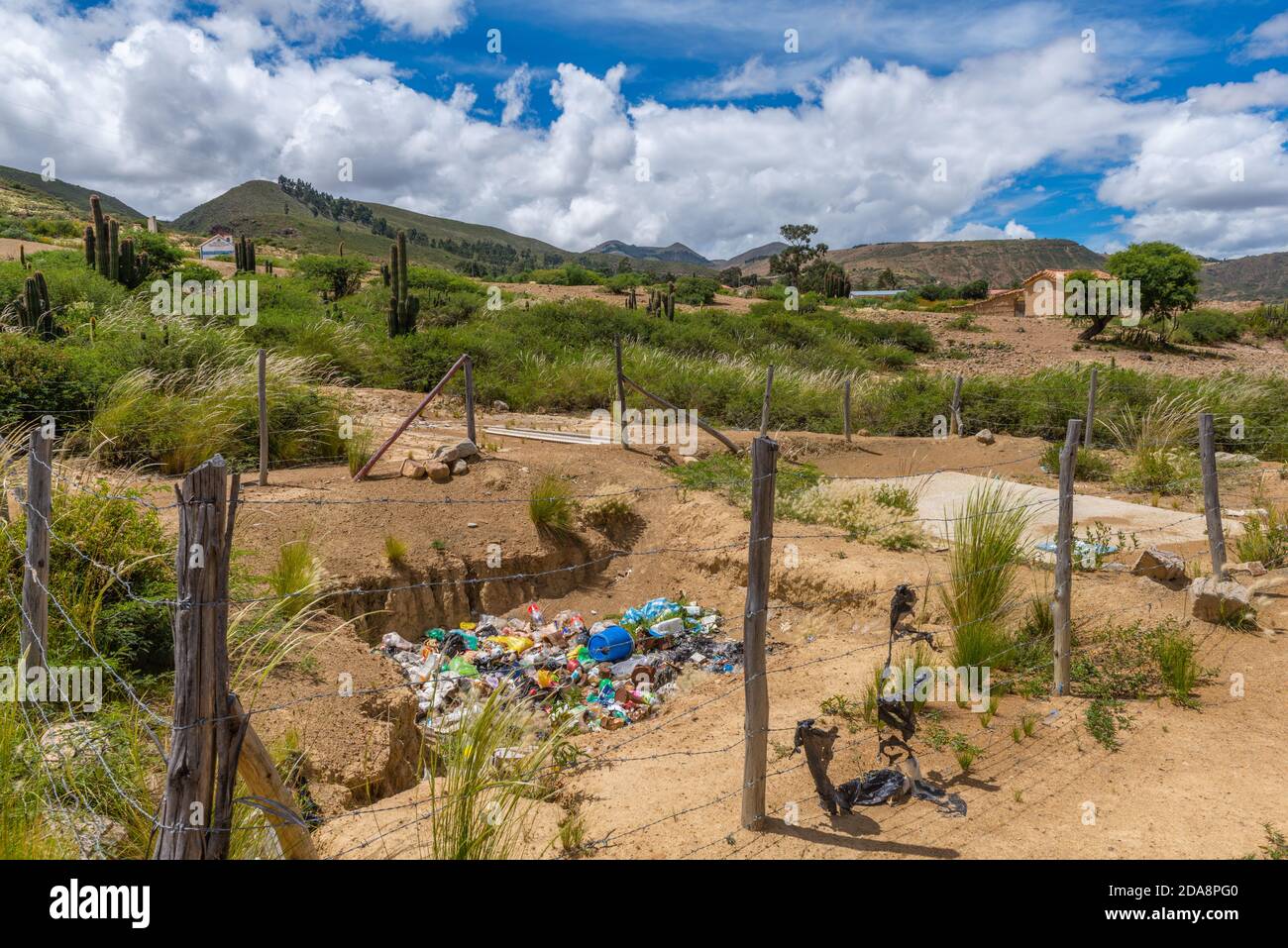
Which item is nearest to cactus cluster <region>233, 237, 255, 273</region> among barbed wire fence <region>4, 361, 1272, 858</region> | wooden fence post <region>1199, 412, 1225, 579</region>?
barbed wire fence <region>4, 361, 1272, 858</region>

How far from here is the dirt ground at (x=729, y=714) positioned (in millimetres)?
3748

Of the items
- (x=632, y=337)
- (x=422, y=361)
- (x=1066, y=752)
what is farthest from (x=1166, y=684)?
(x=632, y=337)

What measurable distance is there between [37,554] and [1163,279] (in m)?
36.9

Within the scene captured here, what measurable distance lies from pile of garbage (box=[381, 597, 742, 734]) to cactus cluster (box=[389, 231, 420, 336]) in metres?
11.5

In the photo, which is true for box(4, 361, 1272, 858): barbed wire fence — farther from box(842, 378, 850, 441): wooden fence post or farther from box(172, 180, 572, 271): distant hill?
box(172, 180, 572, 271): distant hill

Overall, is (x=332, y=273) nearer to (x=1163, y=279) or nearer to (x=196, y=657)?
(x=196, y=657)

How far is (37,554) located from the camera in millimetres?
3758

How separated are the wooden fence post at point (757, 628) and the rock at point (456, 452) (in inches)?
271

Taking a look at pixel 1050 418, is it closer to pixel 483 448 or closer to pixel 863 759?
pixel 483 448

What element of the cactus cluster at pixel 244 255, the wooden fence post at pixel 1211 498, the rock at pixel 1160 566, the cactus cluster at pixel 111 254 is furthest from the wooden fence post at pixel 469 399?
the cactus cluster at pixel 244 255

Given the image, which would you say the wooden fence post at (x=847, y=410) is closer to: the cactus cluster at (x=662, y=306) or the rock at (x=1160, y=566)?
the rock at (x=1160, y=566)

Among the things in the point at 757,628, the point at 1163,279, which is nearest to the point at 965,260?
the point at 1163,279

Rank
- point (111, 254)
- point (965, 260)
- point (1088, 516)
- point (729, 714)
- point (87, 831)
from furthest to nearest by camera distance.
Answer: point (965, 260)
point (111, 254)
point (1088, 516)
point (729, 714)
point (87, 831)

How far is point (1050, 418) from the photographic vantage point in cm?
1525
